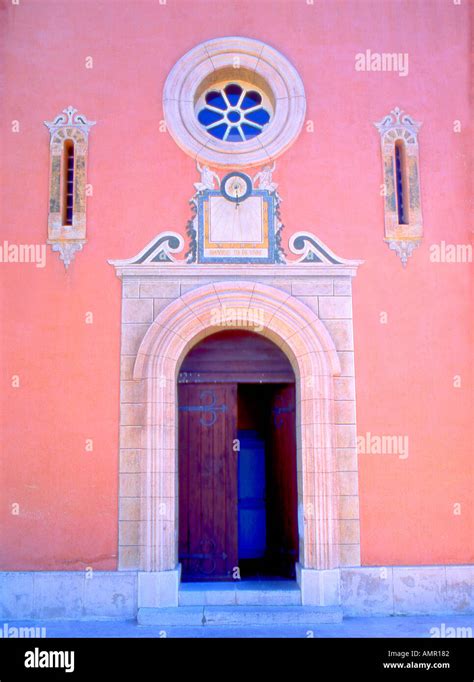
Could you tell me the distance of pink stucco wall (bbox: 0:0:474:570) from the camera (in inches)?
325

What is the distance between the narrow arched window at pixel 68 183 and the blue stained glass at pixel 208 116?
1809 millimetres

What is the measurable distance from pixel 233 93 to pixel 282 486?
18.2ft

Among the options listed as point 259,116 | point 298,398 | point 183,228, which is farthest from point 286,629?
point 259,116

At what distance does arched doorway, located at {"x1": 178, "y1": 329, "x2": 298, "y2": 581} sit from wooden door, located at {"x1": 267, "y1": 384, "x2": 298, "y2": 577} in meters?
0.01

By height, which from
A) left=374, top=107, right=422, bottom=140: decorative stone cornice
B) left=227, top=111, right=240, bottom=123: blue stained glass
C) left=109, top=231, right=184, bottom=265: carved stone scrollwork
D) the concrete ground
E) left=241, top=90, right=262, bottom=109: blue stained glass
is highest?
left=241, top=90, right=262, bottom=109: blue stained glass

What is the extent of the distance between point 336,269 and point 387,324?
96 cm

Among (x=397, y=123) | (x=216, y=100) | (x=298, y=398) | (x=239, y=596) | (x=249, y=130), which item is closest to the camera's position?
(x=239, y=596)

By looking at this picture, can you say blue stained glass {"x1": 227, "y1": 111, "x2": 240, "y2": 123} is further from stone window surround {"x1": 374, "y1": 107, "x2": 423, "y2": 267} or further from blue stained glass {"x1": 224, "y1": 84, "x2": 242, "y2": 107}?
stone window surround {"x1": 374, "y1": 107, "x2": 423, "y2": 267}

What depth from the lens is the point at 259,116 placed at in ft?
30.9

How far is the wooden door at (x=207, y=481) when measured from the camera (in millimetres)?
8867

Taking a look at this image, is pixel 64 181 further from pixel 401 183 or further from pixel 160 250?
pixel 401 183

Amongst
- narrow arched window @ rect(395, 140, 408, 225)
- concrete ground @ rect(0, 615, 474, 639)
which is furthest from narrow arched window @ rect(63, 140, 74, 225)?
concrete ground @ rect(0, 615, 474, 639)

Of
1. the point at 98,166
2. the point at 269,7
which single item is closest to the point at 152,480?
the point at 98,166

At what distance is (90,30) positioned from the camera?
9.03 m
